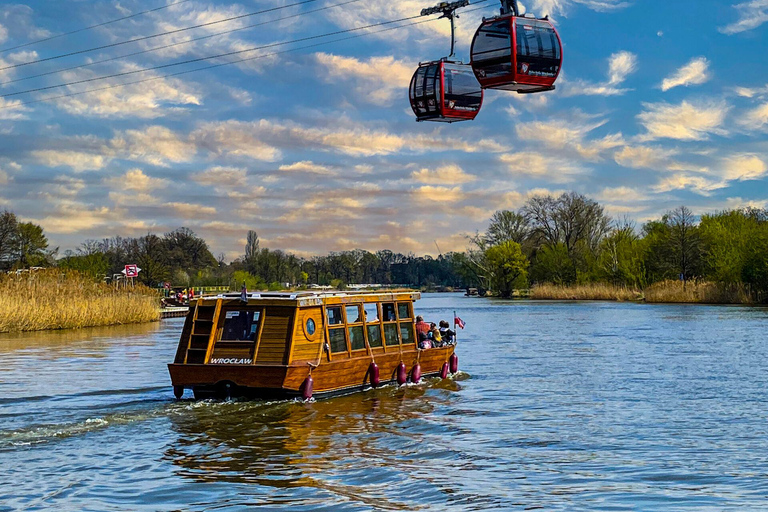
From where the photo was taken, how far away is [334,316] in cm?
2442

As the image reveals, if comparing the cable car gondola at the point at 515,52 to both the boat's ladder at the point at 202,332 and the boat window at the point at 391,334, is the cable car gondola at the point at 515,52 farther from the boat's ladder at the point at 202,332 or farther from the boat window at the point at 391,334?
the boat's ladder at the point at 202,332

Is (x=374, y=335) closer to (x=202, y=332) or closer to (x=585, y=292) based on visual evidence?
(x=202, y=332)

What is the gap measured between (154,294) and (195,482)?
2225 inches

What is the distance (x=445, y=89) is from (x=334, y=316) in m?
6.60

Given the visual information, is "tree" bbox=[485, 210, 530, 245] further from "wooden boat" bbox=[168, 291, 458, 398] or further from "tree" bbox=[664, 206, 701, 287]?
"wooden boat" bbox=[168, 291, 458, 398]

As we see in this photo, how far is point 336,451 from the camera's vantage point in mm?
17156

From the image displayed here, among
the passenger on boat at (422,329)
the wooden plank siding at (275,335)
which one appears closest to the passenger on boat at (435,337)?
the passenger on boat at (422,329)

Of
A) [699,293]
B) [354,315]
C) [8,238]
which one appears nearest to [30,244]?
[8,238]

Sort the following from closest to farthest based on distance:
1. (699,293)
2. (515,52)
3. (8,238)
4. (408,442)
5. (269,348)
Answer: (408,442)
(515,52)
(269,348)
(699,293)
(8,238)

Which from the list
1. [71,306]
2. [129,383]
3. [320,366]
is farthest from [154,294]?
[320,366]

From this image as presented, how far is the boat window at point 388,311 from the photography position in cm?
2684

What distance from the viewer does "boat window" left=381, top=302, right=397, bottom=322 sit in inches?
1057

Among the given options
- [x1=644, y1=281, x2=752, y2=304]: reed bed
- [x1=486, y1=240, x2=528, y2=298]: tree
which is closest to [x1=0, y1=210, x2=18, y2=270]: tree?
[x1=486, y1=240, x2=528, y2=298]: tree

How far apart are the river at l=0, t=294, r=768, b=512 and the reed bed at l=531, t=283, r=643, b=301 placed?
67275 millimetres
